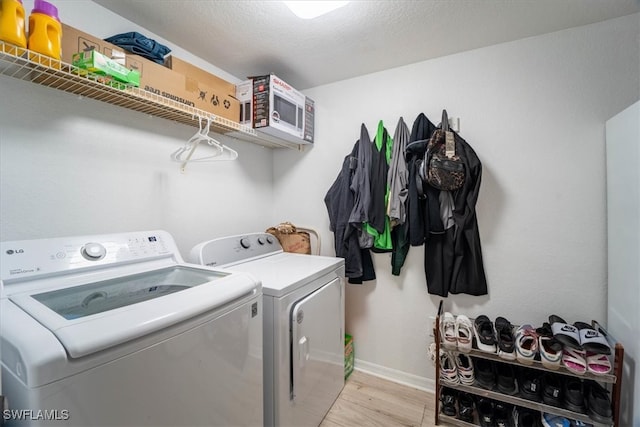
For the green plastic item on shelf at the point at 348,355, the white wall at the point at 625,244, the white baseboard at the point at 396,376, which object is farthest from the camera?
the green plastic item on shelf at the point at 348,355

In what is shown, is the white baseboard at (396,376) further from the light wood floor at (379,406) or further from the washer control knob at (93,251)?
the washer control knob at (93,251)

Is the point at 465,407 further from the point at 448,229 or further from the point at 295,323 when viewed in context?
the point at 295,323

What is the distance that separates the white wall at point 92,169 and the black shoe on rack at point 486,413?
77.9 inches

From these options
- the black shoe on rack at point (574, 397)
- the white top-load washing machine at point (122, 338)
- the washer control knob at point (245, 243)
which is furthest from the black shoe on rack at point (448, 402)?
the washer control knob at point (245, 243)

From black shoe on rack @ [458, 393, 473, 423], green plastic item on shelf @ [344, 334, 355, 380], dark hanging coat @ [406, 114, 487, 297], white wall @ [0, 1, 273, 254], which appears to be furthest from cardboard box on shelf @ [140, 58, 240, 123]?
black shoe on rack @ [458, 393, 473, 423]

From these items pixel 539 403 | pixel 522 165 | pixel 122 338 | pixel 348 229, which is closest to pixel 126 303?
pixel 122 338

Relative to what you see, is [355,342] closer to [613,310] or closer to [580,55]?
[613,310]

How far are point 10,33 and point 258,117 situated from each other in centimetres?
107

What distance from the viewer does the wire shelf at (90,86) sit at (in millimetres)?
938

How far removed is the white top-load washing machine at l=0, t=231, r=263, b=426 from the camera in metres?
0.58

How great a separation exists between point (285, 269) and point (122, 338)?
965 mm

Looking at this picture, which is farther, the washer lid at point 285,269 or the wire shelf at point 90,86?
the washer lid at point 285,269

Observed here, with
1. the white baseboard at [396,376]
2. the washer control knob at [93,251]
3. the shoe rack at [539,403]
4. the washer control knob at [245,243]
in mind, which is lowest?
the white baseboard at [396,376]

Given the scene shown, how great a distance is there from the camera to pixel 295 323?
130cm
